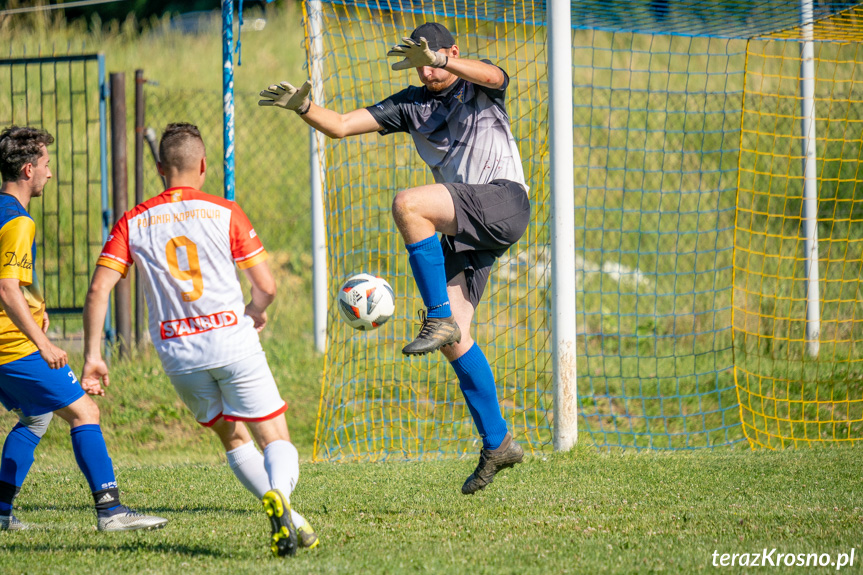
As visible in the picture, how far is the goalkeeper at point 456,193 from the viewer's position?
13.1 feet

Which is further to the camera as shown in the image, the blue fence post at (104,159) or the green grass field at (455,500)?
the blue fence post at (104,159)

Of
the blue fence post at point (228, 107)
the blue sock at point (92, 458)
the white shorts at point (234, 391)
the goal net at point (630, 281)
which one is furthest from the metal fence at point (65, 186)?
the white shorts at point (234, 391)

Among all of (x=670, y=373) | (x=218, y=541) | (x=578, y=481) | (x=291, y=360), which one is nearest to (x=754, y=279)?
(x=670, y=373)

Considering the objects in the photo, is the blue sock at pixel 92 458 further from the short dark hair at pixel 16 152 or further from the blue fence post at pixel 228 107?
the blue fence post at pixel 228 107

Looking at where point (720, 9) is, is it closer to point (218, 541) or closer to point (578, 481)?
point (578, 481)

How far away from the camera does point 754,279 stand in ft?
37.6

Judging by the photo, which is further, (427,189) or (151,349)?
(151,349)

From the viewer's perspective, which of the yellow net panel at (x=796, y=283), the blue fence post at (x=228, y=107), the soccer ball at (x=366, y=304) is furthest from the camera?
the yellow net panel at (x=796, y=283)

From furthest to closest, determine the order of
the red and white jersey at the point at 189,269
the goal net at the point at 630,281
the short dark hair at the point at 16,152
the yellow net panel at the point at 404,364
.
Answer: the goal net at the point at 630,281
the yellow net panel at the point at 404,364
the short dark hair at the point at 16,152
the red and white jersey at the point at 189,269

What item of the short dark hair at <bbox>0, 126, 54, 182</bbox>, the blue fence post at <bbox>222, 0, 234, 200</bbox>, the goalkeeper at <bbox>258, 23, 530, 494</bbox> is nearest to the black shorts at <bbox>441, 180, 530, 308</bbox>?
the goalkeeper at <bbox>258, 23, 530, 494</bbox>

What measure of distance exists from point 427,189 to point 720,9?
386cm

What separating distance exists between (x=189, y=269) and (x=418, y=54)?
1495 millimetres

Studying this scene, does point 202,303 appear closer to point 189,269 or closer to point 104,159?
point 189,269

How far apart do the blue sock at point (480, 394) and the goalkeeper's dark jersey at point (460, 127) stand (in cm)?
95
